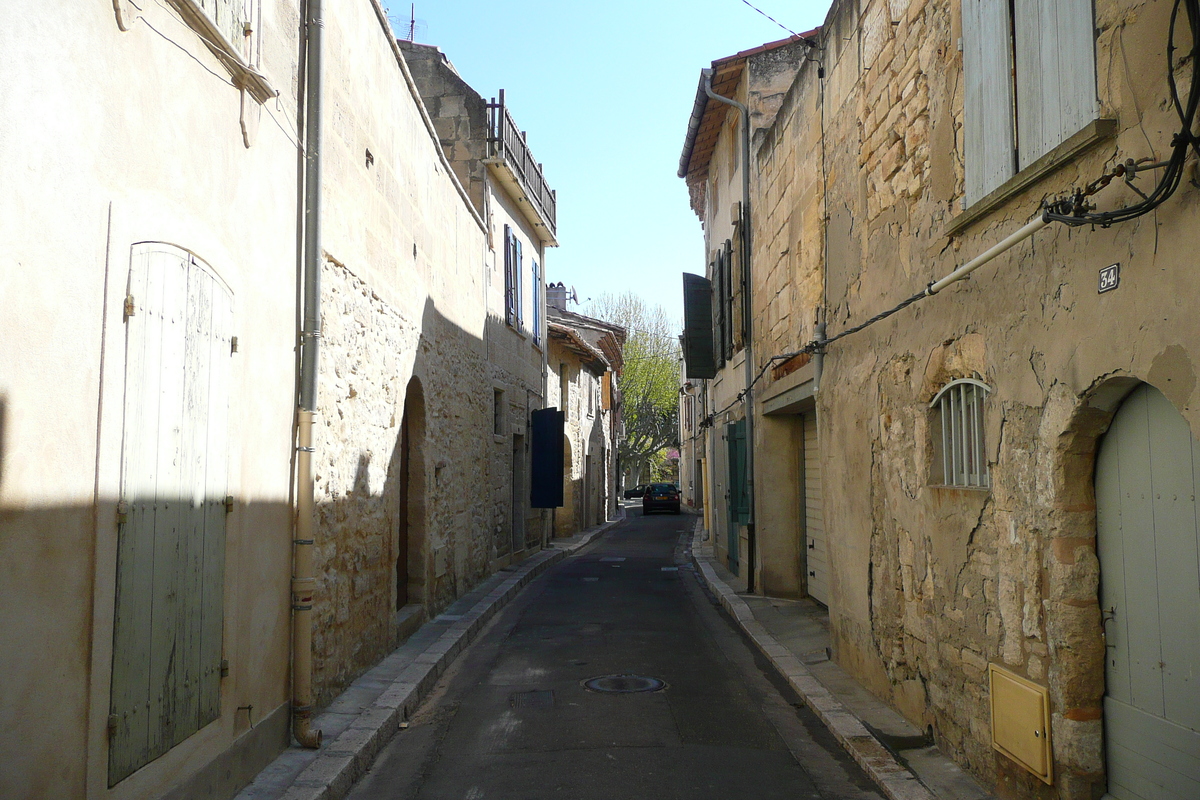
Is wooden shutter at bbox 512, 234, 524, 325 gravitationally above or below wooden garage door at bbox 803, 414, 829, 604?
above

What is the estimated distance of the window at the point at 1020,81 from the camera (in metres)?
3.47

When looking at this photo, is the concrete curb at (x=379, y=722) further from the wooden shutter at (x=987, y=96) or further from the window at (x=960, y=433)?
the wooden shutter at (x=987, y=96)

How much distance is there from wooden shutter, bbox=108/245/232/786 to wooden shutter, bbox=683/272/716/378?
36.0 ft

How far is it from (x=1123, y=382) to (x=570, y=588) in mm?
9830

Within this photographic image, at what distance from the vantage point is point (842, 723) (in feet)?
18.2

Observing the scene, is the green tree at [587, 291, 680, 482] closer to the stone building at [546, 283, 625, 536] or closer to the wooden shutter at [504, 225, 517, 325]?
the stone building at [546, 283, 625, 536]

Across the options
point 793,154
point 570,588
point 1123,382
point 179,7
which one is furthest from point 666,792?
point 570,588

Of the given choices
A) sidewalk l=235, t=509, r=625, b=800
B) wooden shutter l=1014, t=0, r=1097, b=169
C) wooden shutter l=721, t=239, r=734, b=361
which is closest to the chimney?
wooden shutter l=721, t=239, r=734, b=361

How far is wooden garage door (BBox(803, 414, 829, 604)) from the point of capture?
936 cm

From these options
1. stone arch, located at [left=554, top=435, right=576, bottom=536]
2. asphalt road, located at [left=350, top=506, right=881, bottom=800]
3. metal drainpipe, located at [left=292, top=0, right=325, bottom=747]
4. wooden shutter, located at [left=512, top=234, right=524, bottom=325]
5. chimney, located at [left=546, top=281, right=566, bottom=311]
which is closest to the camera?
asphalt road, located at [left=350, top=506, right=881, bottom=800]

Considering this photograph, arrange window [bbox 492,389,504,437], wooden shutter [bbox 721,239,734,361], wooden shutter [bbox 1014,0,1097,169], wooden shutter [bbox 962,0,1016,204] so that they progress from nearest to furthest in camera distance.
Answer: wooden shutter [bbox 1014,0,1097,169]
wooden shutter [bbox 962,0,1016,204]
wooden shutter [bbox 721,239,734,361]
window [bbox 492,389,504,437]

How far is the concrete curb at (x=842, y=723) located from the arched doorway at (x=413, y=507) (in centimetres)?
329

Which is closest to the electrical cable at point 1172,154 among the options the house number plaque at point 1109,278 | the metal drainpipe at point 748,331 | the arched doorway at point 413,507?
the house number plaque at point 1109,278

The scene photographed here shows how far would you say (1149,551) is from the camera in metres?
3.33
